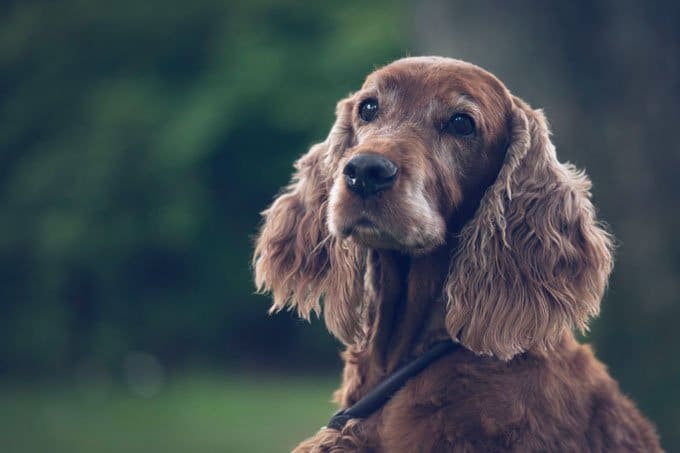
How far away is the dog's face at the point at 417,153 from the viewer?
3553 millimetres

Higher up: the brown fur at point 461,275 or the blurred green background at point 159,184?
the blurred green background at point 159,184

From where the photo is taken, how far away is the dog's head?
11.8ft

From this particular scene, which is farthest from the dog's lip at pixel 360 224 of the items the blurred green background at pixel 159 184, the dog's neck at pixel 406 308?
the blurred green background at pixel 159 184

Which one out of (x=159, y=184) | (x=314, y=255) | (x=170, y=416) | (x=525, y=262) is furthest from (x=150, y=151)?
(x=525, y=262)

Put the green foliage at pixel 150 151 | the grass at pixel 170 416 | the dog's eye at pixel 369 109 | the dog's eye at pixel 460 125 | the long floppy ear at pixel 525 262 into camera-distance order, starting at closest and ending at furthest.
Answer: the long floppy ear at pixel 525 262
the dog's eye at pixel 460 125
the dog's eye at pixel 369 109
the grass at pixel 170 416
the green foliage at pixel 150 151

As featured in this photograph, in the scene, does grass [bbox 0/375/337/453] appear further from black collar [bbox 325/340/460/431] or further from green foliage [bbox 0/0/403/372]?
black collar [bbox 325/340/460/431]

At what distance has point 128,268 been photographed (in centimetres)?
1447

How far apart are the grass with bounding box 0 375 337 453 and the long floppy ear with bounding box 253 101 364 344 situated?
494cm

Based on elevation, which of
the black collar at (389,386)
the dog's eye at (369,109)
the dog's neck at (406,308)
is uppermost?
the dog's eye at (369,109)

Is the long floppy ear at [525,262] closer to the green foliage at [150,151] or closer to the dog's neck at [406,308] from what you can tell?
the dog's neck at [406,308]

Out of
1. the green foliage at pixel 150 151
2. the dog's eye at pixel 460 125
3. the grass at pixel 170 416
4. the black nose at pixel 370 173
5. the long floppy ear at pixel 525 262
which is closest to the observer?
the black nose at pixel 370 173

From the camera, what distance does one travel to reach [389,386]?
3.72m

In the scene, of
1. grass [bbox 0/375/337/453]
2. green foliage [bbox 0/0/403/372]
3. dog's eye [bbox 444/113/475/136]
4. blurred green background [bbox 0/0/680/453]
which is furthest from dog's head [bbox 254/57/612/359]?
green foliage [bbox 0/0/403/372]

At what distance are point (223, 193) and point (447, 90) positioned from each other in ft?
36.7
